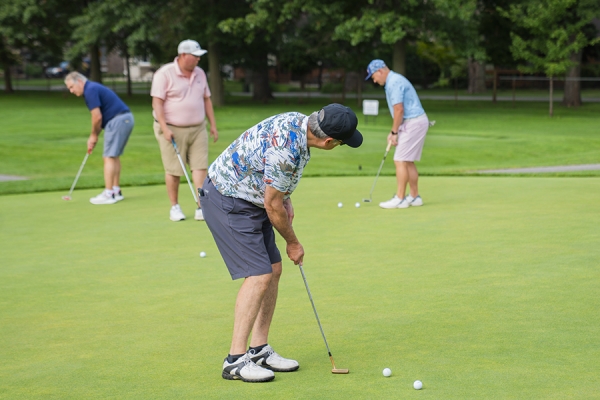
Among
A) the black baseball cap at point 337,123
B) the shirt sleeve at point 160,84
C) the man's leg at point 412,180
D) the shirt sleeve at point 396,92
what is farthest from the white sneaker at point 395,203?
the black baseball cap at point 337,123

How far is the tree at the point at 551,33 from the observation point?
30.8m

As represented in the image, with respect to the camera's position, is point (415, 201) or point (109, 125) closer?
point (415, 201)

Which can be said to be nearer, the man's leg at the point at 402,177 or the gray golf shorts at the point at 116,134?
the man's leg at the point at 402,177

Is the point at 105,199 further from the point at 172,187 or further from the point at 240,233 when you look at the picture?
the point at 240,233

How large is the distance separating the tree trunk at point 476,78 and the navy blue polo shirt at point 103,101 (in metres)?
41.5

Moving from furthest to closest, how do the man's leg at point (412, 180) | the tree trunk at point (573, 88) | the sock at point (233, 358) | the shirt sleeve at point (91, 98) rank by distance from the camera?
the tree trunk at point (573, 88) < the shirt sleeve at point (91, 98) < the man's leg at point (412, 180) < the sock at point (233, 358)

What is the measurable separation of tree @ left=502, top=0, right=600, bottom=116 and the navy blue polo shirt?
2176 centimetres

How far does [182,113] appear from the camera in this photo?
10125 millimetres

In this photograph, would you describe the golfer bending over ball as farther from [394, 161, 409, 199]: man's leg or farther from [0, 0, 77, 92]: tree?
[0, 0, 77, 92]: tree

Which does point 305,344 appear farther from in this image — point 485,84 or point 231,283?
point 485,84

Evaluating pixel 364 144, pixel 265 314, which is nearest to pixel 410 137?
pixel 265 314

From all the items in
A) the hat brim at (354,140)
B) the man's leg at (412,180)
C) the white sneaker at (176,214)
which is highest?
the hat brim at (354,140)

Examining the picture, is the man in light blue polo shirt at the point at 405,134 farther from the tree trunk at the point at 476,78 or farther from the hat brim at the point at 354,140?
the tree trunk at the point at 476,78

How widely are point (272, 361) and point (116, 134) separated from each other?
748 cm
